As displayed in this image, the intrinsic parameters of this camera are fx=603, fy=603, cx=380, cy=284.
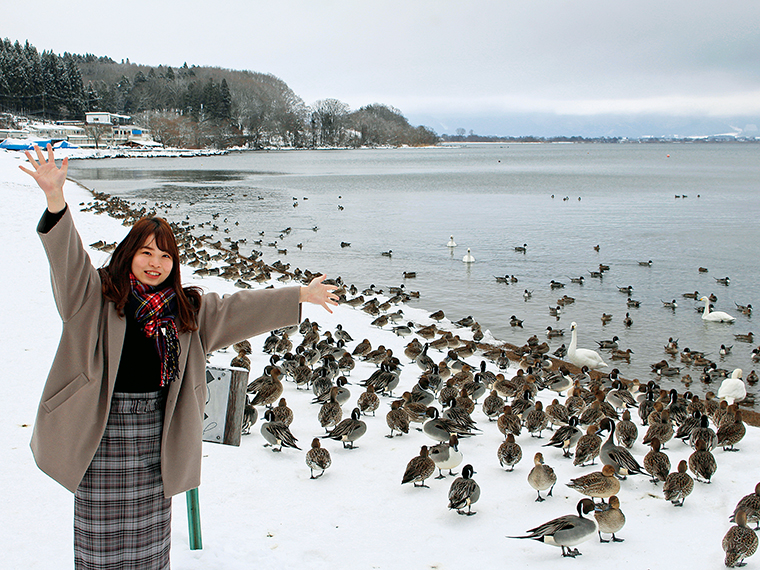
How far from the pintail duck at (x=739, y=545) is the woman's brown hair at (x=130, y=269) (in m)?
4.83

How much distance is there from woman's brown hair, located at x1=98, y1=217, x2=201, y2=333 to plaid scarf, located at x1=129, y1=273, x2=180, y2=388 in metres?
0.06

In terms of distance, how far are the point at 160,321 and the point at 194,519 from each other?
2052mm

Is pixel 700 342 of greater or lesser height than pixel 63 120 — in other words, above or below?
below

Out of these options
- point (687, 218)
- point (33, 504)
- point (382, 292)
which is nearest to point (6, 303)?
point (33, 504)

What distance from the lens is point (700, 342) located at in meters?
16.2

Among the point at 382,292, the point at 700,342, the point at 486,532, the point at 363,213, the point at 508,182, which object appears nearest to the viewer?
the point at 486,532

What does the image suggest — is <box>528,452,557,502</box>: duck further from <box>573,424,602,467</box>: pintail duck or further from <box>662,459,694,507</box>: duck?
<box>662,459,694,507</box>: duck

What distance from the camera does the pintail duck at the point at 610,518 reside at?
18.0ft

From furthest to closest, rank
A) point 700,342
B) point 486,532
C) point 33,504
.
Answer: point 700,342 → point 486,532 → point 33,504

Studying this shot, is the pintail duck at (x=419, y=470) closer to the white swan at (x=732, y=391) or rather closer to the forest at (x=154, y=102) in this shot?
the white swan at (x=732, y=391)

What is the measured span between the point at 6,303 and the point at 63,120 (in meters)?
136

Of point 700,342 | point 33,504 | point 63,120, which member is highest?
point 63,120

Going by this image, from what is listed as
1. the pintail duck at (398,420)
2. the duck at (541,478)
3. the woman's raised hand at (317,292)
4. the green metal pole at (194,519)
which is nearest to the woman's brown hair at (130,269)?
the woman's raised hand at (317,292)

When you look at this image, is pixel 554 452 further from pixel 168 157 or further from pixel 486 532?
pixel 168 157
